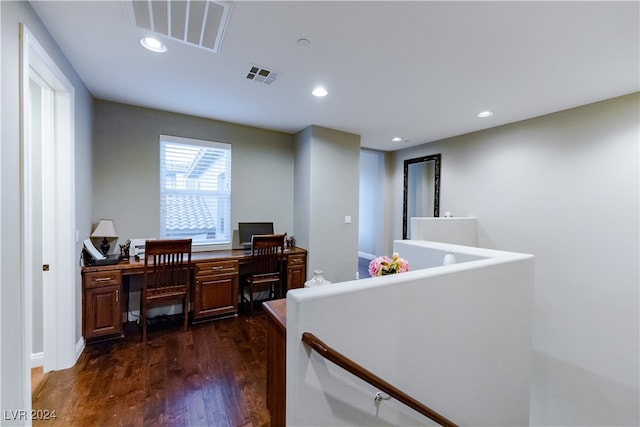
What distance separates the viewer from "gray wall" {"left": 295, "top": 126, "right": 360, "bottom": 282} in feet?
12.9

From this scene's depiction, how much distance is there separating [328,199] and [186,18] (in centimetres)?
277

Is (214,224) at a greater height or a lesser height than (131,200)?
lesser

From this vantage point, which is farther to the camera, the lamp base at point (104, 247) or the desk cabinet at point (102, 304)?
the lamp base at point (104, 247)

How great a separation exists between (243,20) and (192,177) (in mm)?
2465

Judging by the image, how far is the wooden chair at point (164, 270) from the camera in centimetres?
273

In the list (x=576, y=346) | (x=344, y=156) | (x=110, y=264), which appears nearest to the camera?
(x=110, y=264)

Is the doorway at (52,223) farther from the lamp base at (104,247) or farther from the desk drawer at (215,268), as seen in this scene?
the desk drawer at (215,268)

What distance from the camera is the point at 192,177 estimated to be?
12.0 feet

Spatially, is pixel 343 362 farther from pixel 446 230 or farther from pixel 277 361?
pixel 446 230

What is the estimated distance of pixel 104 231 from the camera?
2861mm

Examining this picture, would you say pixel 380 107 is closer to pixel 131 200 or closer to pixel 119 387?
pixel 131 200

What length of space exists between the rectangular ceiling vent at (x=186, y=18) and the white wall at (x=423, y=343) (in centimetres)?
172

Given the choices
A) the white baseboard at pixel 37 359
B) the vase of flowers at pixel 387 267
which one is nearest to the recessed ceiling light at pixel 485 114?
the vase of flowers at pixel 387 267

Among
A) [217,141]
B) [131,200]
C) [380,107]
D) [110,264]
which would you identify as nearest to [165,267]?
[110,264]
